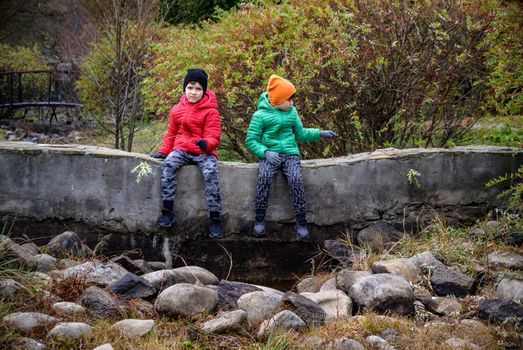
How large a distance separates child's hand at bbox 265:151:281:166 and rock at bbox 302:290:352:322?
4.56ft

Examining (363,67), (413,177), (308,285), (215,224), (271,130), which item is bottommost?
(308,285)

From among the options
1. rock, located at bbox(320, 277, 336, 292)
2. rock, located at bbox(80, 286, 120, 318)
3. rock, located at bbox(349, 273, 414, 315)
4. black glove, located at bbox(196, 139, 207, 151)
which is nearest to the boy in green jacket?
black glove, located at bbox(196, 139, 207, 151)

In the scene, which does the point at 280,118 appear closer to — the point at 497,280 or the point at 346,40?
the point at 346,40

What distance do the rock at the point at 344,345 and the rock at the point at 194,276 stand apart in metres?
1.42

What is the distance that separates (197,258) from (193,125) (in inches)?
45.9

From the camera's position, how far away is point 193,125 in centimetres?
593

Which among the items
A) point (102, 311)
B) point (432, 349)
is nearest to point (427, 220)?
point (432, 349)

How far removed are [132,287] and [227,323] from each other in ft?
2.76

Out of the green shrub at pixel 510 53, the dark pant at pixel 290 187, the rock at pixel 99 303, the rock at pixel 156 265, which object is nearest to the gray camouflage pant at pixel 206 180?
the dark pant at pixel 290 187

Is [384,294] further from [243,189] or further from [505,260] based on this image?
[243,189]

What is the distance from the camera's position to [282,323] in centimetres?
417

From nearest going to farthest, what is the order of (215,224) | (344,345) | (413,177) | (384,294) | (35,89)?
(344,345) → (384,294) → (215,224) → (413,177) → (35,89)

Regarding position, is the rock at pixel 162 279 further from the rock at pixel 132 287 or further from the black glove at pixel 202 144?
the black glove at pixel 202 144

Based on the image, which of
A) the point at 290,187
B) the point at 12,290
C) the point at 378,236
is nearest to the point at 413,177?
the point at 378,236
